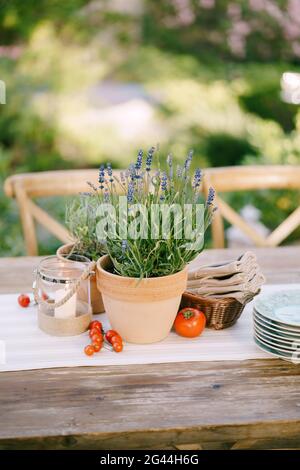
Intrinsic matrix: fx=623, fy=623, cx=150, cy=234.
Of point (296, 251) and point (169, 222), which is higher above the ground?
point (169, 222)

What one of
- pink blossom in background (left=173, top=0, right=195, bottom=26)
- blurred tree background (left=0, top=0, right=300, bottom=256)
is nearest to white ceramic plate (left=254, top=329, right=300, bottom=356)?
blurred tree background (left=0, top=0, right=300, bottom=256)

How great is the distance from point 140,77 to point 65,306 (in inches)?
203

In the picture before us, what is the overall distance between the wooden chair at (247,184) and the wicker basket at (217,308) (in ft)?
2.78

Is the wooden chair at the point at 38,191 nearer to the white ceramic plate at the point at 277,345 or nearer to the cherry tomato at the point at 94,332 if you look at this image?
the cherry tomato at the point at 94,332

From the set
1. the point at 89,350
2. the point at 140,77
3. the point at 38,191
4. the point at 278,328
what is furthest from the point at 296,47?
the point at 89,350

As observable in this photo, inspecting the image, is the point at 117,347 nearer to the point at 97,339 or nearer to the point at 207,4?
the point at 97,339

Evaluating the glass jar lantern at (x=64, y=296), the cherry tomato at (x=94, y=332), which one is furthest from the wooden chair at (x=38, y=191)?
the cherry tomato at (x=94, y=332)

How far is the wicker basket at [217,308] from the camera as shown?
1456 mm

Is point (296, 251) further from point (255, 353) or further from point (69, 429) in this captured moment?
point (69, 429)

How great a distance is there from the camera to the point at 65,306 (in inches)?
56.6

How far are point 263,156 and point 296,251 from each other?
2.53 meters

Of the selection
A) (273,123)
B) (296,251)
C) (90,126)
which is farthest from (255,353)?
(90,126)
